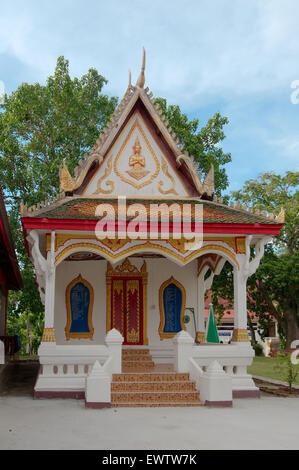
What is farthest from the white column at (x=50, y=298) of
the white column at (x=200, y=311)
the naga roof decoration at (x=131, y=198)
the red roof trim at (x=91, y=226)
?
the white column at (x=200, y=311)

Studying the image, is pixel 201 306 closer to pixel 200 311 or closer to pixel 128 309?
pixel 200 311

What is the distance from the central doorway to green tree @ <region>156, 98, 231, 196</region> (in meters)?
10.8

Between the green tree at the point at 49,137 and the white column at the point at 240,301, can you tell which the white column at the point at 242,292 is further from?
the green tree at the point at 49,137

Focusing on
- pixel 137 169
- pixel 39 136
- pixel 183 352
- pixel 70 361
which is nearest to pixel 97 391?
pixel 70 361

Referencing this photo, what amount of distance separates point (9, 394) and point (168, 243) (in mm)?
4667

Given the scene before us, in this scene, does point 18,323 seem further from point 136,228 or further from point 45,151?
point 136,228

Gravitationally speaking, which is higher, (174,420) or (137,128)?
(137,128)

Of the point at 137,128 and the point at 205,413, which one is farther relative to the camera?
the point at 137,128

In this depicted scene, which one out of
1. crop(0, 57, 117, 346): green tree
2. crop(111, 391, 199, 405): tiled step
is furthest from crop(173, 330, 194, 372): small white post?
crop(0, 57, 117, 346): green tree

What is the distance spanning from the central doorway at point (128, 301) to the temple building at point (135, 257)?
26 millimetres

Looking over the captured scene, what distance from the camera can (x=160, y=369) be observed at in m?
11.1

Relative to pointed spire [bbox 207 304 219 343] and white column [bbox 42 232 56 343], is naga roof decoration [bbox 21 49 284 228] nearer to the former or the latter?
white column [bbox 42 232 56 343]

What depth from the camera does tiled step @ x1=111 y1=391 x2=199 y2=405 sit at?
913 cm

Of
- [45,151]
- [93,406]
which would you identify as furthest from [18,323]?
[93,406]
